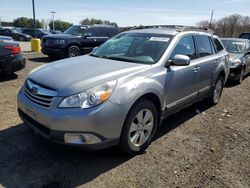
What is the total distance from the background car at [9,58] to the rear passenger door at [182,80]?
5.02 metres

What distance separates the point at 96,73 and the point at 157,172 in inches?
58.8

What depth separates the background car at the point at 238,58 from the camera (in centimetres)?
884

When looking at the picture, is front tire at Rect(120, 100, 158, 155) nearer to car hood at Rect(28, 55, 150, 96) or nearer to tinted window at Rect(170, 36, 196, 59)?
car hood at Rect(28, 55, 150, 96)

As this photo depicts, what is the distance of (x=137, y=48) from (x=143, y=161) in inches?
73.9

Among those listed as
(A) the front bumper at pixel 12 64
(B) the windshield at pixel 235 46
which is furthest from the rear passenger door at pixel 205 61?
(A) the front bumper at pixel 12 64

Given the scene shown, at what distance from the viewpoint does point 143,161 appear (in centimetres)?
358

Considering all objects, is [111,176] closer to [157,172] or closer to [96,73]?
[157,172]

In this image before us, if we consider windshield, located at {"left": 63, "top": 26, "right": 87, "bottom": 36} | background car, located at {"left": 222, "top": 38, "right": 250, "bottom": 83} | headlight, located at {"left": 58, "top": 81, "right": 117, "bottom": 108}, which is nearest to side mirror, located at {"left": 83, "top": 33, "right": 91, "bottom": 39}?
windshield, located at {"left": 63, "top": 26, "right": 87, "bottom": 36}

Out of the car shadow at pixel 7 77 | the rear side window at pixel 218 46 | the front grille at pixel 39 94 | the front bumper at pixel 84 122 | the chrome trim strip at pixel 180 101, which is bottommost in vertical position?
the car shadow at pixel 7 77

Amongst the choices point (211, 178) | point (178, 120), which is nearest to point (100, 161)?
point (211, 178)

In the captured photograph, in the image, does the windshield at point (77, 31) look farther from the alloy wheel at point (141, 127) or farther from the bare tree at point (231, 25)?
the bare tree at point (231, 25)

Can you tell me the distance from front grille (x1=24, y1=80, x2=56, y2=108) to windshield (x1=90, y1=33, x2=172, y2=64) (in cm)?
140

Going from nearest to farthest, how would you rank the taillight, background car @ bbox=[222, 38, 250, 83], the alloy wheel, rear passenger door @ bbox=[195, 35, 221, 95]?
the alloy wheel
rear passenger door @ bbox=[195, 35, 221, 95]
the taillight
background car @ bbox=[222, 38, 250, 83]

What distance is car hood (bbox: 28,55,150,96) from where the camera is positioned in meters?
3.12
